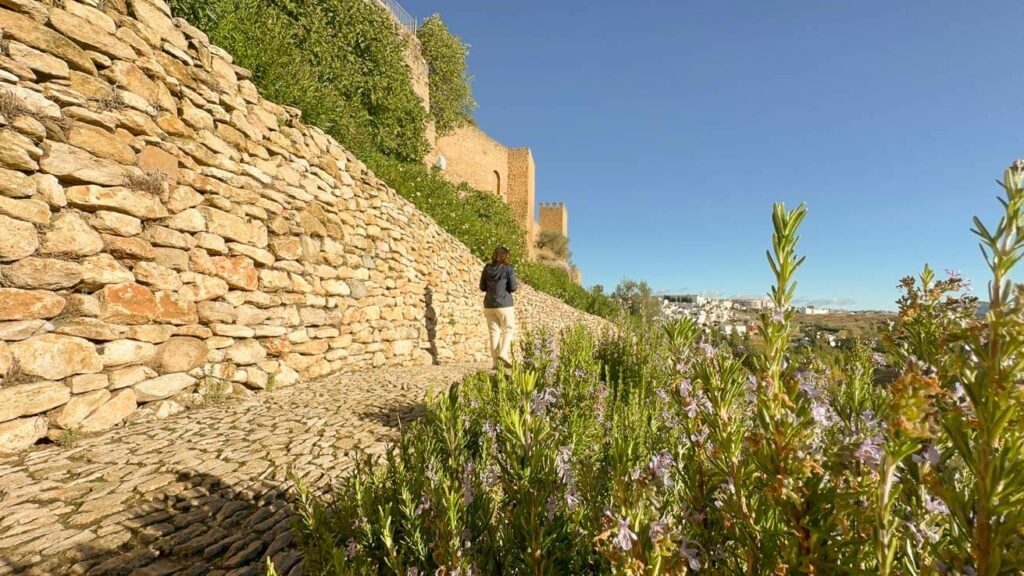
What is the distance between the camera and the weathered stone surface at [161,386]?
3748 mm

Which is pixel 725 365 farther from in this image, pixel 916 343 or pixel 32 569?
pixel 32 569

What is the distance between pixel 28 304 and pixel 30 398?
0.66 m

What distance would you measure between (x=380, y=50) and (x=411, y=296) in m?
8.11

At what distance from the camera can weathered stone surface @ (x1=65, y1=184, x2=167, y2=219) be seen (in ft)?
11.4

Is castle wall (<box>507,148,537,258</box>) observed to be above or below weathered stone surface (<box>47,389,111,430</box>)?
above

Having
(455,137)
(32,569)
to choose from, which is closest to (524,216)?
(455,137)

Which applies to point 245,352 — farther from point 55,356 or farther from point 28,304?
point 28,304

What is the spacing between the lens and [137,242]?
382 centimetres

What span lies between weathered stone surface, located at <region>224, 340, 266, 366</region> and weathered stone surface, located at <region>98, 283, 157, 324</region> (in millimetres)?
841

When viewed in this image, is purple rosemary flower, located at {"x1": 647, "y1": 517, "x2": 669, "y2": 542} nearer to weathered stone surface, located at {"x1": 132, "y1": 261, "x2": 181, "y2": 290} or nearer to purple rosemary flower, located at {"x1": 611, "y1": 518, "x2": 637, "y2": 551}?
purple rosemary flower, located at {"x1": 611, "y1": 518, "x2": 637, "y2": 551}

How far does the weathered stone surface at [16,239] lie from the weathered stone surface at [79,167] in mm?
395

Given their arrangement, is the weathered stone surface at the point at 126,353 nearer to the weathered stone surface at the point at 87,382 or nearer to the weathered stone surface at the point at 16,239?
the weathered stone surface at the point at 87,382

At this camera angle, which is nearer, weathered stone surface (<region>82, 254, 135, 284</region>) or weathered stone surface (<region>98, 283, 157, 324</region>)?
weathered stone surface (<region>82, 254, 135, 284</region>)

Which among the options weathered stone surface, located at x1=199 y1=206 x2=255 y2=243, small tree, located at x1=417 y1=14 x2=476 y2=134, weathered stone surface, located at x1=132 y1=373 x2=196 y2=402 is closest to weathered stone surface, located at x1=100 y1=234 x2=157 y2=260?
weathered stone surface, located at x1=199 y1=206 x2=255 y2=243
